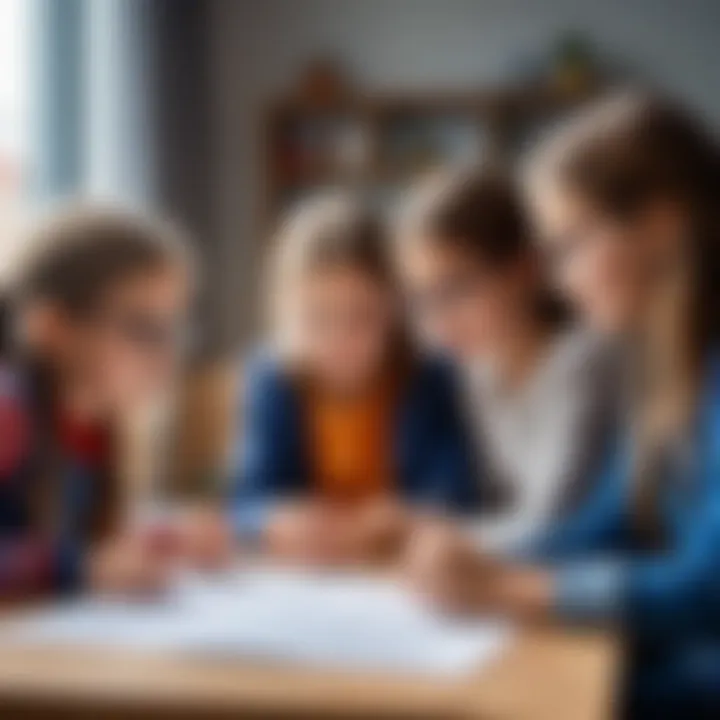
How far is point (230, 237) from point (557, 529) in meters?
0.23

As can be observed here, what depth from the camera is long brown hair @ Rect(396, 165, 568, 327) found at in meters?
0.82

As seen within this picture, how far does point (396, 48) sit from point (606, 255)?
16 centimetres

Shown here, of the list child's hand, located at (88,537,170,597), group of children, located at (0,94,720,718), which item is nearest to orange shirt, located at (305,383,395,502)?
group of children, located at (0,94,720,718)

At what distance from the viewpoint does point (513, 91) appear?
812 millimetres

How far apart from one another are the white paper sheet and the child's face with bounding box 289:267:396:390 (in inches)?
4.6

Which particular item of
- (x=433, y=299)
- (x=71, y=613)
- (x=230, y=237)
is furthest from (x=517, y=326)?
(x=71, y=613)

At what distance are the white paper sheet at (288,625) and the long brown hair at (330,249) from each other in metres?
0.13

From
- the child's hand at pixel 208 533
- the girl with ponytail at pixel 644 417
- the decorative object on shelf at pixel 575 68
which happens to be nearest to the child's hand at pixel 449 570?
the girl with ponytail at pixel 644 417

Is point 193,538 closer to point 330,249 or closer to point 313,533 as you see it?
point 313,533

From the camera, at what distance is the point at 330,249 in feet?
2.78

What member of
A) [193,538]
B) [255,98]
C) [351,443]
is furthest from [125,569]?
[255,98]

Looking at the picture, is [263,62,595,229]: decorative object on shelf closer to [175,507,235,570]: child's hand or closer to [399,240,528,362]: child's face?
[399,240,528,362]: child's face

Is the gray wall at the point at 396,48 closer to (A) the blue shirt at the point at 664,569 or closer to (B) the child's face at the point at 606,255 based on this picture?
(B) the child's face at the point at 606,255

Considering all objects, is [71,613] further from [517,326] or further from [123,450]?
[517,326]
